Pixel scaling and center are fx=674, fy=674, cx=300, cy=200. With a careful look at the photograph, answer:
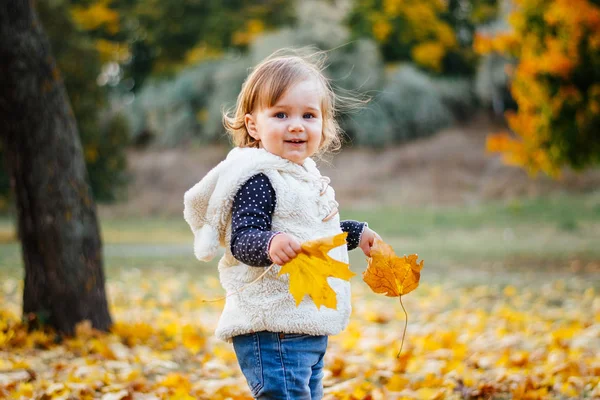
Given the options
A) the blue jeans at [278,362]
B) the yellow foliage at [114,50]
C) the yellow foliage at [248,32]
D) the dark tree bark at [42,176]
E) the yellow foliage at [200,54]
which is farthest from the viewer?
the yellow foliage at [114,50]

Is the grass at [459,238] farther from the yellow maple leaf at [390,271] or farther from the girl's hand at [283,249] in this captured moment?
the girl's hand at [283,249]

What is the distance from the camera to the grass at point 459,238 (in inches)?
406

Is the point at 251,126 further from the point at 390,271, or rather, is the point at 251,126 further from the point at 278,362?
the point at 278,362

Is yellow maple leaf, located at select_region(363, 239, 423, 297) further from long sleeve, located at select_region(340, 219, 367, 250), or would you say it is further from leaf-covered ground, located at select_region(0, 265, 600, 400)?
leaf-covered ground, located at select_region(0, 265, 600, 400)

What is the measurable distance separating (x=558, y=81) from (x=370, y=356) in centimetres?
643

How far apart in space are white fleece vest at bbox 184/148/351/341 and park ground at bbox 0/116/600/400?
0.18 m

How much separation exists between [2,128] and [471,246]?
979cm

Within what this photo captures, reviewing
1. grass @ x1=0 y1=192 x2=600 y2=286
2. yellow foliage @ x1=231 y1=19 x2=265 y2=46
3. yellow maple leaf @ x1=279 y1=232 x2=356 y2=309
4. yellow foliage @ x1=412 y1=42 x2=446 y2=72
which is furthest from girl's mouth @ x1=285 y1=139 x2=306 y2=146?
yellow foliage @ x1=412 y1=42 x2=446 y2=72

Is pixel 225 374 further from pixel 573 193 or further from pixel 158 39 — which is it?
pixel 158 39

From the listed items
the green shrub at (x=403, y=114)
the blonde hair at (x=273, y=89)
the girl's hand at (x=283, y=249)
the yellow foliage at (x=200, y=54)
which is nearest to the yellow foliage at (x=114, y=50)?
the yellow foliage at (x=200, y=54)

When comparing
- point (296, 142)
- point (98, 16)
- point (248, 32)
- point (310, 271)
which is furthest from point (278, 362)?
point (98, 16)

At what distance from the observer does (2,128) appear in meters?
4.36

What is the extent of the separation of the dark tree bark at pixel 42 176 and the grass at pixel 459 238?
17.8 ft

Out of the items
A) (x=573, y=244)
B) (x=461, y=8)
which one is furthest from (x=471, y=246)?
(x=461, y=8)
